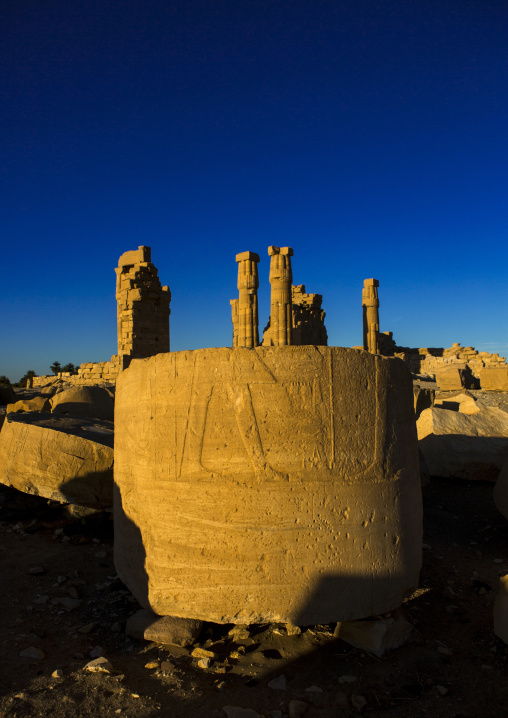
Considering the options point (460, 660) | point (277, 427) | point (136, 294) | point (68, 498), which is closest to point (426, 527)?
point (460, 660)

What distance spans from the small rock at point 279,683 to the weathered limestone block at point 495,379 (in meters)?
11.9

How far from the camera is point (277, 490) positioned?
2652mm

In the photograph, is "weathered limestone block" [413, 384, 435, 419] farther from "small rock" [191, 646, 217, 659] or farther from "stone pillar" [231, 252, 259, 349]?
"stone pillar" [231, 252, 259, 349]

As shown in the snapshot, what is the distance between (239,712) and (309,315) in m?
22.9

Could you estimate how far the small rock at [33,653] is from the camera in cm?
253

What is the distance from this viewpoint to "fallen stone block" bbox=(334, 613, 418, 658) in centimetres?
262

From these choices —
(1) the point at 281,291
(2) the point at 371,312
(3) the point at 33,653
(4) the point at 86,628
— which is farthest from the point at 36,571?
(2) the point at 371,312

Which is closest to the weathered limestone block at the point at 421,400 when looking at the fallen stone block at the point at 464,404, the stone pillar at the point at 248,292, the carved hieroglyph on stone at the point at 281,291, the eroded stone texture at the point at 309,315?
the fallen stone block at the point at 464,404

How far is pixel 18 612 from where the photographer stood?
10.00ft

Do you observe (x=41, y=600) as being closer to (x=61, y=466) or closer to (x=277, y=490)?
(x=61, y=466)

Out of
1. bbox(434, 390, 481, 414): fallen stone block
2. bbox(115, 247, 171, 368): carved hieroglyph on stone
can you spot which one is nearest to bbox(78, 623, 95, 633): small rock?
bbox(434, 390, 481, 414): fallen stone block

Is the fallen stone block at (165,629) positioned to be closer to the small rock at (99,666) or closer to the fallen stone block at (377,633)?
the small rock at (99,666)

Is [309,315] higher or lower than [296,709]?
higher

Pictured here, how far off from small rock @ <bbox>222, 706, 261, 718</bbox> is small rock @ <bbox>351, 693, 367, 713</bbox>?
1.45 feet
